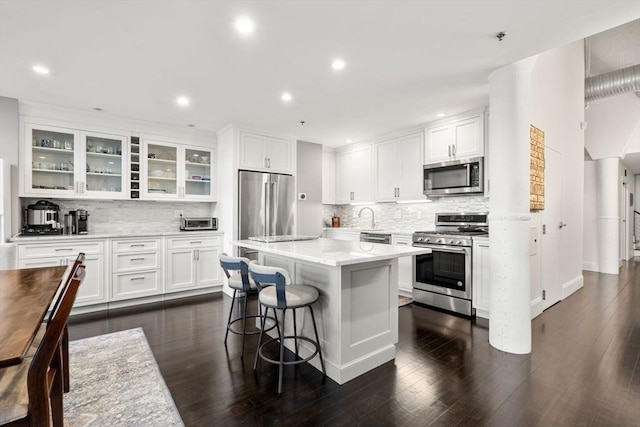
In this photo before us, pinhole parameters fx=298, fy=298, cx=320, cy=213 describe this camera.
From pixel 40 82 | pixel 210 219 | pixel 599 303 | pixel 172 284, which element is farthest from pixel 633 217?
pixel 40 82

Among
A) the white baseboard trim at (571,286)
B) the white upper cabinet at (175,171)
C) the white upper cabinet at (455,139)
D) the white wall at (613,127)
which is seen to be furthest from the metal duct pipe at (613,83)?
the white upper cabinet at (175,171)

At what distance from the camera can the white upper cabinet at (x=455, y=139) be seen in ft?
12.7

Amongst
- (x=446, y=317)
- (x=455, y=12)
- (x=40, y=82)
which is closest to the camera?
(x=455, y=12)

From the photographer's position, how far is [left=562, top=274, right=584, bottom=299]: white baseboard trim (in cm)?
419

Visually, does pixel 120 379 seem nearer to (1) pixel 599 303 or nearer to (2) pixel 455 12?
(2) pixel 455 12

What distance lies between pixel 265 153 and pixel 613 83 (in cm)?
516

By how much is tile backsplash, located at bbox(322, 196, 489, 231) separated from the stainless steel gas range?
207mm

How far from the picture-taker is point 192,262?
444cm

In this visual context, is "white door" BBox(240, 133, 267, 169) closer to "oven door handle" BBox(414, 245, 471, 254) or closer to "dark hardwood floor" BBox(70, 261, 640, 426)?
"dark hardwood floor" BBox(70, 261, 640, 426)

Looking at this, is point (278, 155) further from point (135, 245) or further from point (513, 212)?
point (513, 212)

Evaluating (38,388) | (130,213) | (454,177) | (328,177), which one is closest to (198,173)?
(130,213)

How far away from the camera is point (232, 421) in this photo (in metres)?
1.77

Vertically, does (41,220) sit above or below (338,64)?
below

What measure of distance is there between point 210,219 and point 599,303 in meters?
5.65
